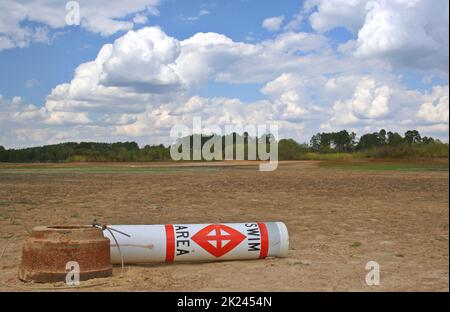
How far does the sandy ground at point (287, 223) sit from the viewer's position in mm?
7875

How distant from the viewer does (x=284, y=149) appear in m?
84.5

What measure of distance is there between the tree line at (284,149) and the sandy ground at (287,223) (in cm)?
483

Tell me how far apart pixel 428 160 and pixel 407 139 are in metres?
24.5

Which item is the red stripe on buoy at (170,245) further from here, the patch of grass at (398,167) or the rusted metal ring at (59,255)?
the patch of grass at (398,167)

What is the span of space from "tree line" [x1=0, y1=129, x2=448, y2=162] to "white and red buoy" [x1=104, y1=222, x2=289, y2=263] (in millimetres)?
14214

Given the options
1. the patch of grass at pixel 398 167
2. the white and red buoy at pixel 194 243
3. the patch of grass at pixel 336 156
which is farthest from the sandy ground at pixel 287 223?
the patch of grass at pixel 336 156

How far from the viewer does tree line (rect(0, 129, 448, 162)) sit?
30344mm

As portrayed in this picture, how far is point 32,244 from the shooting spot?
802 centimetres

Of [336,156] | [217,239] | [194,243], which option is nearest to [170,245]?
[194,243]

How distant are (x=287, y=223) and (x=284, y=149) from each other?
70.8 m

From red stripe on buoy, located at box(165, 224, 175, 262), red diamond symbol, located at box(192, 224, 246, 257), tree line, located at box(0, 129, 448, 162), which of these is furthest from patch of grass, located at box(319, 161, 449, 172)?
red stripe on buoy, located at box(165, 224, 175, 262)

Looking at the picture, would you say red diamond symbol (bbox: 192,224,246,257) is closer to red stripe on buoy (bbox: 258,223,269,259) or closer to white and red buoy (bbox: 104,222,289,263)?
white and red buoy (bbox: 104,222,289,263)
